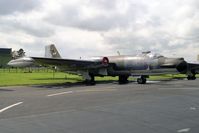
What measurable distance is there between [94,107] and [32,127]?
3.88m

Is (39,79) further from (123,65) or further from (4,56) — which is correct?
(4,56)

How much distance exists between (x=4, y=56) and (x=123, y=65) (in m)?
122

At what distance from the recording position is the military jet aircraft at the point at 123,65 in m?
24.8

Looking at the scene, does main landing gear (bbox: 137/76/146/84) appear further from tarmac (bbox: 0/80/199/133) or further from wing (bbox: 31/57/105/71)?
tarmac (bbox: 0/80/199/133)

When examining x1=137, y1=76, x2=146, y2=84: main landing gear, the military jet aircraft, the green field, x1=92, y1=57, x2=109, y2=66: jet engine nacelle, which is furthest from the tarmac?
x1=92, y1=57, x2=109, y2=66: jet engine nacelle

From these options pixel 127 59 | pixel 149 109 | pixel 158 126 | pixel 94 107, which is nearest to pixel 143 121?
pixel 158 126

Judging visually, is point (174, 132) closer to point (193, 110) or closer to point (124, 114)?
point (124, 114)

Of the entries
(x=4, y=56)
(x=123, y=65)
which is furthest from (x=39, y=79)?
(x=4, y=56)

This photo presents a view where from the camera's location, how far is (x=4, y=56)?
5620 inches

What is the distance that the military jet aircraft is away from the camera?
977 inches

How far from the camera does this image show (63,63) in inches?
1091

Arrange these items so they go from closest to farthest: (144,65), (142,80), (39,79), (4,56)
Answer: (144,65)
(142,80)
(39,79)
(4,56)

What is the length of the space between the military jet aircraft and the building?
358 ft

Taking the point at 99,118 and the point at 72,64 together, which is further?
the point at 72,64
